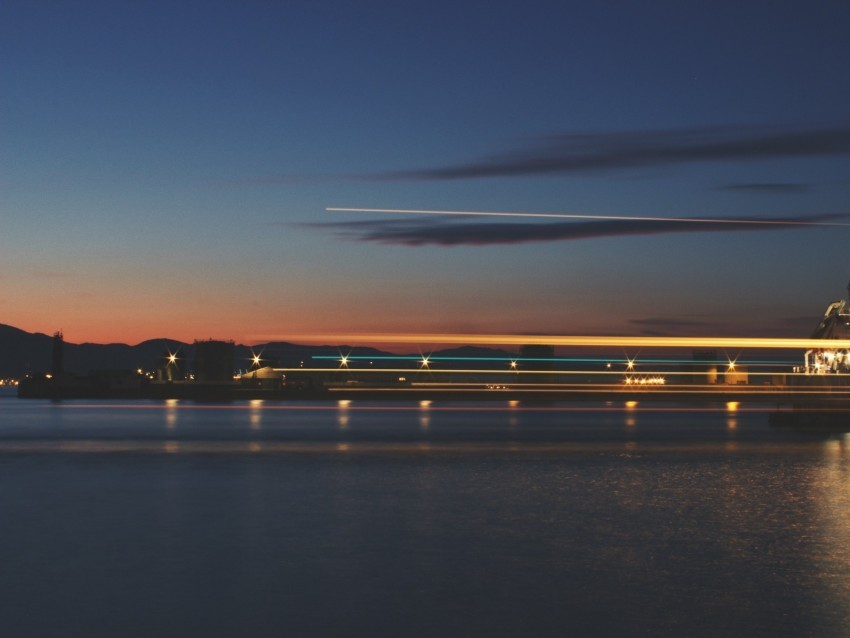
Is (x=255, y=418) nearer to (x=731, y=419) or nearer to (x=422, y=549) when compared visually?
(x=731, y=419)

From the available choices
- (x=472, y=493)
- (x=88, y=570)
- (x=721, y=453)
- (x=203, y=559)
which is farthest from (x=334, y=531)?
(x=721, y=453)

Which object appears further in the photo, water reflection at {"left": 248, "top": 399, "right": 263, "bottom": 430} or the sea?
water reflection at {"left": 248, "top": 399, "right": 263, "bottom": 430}

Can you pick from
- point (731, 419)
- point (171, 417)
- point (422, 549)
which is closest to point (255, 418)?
point (171, 417)

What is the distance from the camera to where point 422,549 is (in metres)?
17.0

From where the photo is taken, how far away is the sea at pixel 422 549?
1181 cm

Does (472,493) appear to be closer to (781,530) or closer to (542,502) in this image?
(542,502)

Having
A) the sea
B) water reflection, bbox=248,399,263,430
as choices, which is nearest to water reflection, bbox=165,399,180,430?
water reflection, bbox=248,399,263,430

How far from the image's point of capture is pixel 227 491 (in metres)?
26.7

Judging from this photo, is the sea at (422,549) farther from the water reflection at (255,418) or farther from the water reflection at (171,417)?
the water reflection at (171,417)

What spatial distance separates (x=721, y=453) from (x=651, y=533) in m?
27.5

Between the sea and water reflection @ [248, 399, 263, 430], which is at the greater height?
the sea

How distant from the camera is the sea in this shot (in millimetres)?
11812

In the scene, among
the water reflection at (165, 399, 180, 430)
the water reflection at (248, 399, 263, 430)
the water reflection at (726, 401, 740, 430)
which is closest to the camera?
the water reflection at (248, 399, 263, 430)

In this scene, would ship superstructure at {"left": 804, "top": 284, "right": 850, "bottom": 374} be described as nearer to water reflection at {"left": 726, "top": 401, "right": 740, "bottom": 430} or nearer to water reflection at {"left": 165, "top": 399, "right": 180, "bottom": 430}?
water reflection at {"left": 726, "top": 401, "right": 740, "bottom": 430}
